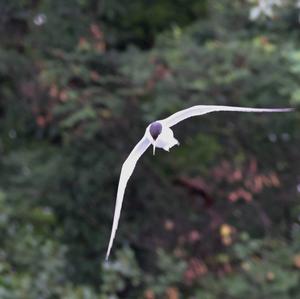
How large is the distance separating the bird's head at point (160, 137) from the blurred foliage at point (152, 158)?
7.52 ft

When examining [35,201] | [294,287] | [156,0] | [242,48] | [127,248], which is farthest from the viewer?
[156,0]

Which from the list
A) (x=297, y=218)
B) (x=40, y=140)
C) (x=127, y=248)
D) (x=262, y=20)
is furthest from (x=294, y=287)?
(x=40, y=140)

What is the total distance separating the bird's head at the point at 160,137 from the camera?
3.14 m

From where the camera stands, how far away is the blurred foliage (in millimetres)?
5969

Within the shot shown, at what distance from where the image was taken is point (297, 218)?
19.9 feet

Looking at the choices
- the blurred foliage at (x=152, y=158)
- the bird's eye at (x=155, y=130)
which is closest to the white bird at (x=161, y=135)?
the bird's eye at (x=155, y=130)

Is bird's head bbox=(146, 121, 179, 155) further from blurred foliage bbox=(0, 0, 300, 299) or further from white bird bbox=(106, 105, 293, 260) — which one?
blurred foliage bbox=(0, 0, 300, 299)

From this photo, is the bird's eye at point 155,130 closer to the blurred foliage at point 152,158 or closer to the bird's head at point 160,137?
the bird's head at point 160,137

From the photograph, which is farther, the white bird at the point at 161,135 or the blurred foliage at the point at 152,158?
the blurred foliage at the point at 152,158

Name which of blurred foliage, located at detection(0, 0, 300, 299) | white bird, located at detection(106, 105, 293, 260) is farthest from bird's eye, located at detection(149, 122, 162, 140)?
blurred foliage, located at detection(0, 0, 300, 299)

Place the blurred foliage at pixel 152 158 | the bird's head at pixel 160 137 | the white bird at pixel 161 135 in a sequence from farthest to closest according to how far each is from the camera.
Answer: the blurred foliage at pixel 152 158 < the bird's head at pixel 160 137 < the white bird at pixel 161 135

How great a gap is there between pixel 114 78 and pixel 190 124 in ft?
1.84

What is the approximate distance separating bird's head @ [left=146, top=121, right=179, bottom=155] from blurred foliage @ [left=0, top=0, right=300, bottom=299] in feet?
7.52

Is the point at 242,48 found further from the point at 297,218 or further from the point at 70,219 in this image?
the point at 70,219
